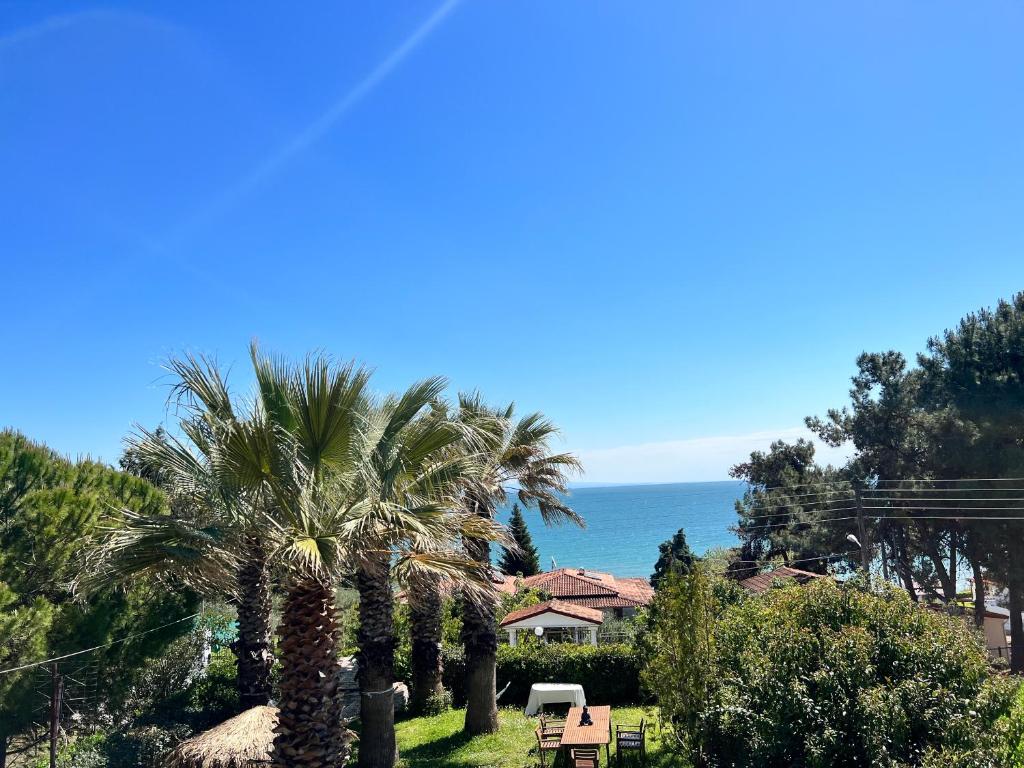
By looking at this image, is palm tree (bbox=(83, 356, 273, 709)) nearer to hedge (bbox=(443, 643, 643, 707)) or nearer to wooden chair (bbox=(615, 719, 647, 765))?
wooden chair (bbox=(615, 719, 647, 765))

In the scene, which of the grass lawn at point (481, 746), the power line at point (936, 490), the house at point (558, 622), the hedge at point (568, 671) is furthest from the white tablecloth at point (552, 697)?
the power line at point (936, 490)

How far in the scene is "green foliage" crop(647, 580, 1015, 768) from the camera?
19.4 feet

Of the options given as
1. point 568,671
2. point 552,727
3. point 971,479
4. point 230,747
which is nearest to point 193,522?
point 230,747

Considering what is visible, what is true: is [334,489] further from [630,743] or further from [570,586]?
[570,586]

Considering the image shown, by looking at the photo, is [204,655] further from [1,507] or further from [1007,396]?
[1007,396]

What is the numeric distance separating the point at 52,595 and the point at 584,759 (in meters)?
10.3

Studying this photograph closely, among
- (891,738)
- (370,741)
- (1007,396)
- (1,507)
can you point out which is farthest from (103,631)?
(1007,396)

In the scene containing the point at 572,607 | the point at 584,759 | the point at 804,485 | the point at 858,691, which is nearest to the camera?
the point at 858,691

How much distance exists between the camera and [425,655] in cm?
1753

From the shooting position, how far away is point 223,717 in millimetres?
14781

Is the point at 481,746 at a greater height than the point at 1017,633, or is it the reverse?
the point at 481,746

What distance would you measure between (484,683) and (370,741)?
309cm

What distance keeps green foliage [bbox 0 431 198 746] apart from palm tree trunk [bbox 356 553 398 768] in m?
4.10

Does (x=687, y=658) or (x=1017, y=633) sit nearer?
(x=687, y=658)
